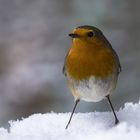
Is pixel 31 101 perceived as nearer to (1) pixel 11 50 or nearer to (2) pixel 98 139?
(1) pixel 11 50

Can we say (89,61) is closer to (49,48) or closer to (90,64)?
(90,64)

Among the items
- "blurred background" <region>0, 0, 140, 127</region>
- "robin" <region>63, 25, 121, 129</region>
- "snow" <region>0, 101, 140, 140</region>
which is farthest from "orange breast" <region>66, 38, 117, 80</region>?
"blurred background" <region>0, 0, 140, 127</region>

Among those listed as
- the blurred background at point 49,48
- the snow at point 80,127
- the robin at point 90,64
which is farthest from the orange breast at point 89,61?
the blurred background at point 49,48

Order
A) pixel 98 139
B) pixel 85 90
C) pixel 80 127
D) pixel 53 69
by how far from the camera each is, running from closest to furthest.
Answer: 1. pixel 98 139
2. pixel 80 127
3. pixel 85 90
4. pixel 53 69

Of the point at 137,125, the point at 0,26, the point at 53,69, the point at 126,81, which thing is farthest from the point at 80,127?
the point at 0,26

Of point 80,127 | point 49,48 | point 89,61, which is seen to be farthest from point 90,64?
point 49,48
